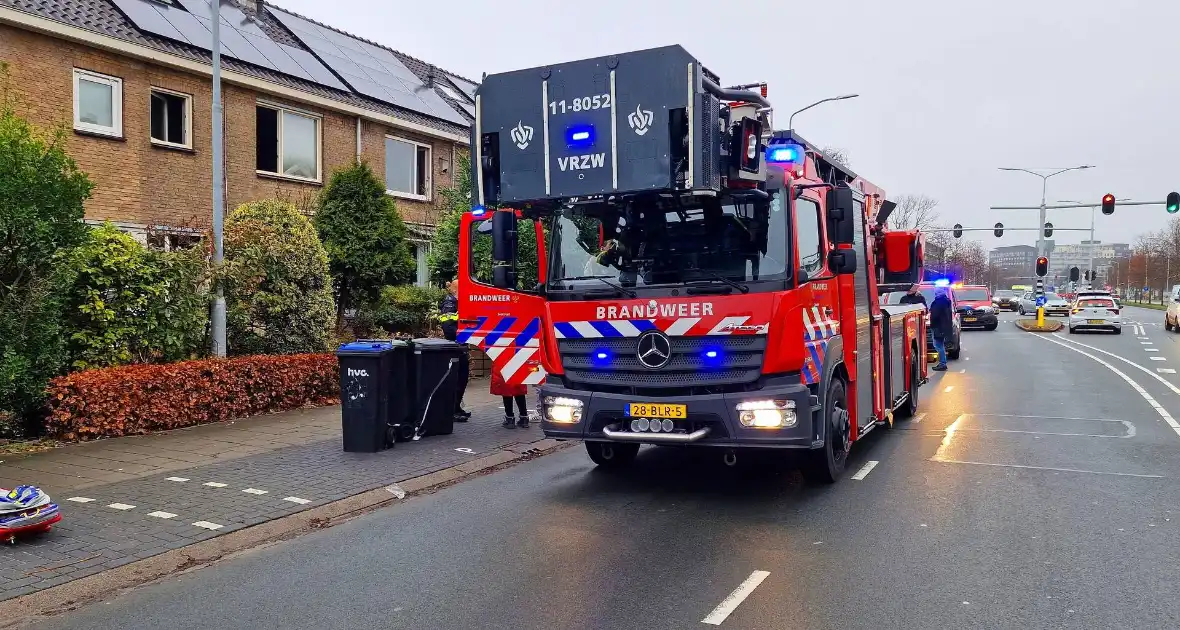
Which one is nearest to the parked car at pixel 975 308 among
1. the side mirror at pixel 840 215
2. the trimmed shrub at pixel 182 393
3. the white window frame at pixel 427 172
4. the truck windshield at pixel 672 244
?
the white window frame at pixel 427 172

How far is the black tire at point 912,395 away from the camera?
11.6 m

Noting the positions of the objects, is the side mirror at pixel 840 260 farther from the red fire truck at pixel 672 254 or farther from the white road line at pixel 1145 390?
the white road line at pixel 1145 390

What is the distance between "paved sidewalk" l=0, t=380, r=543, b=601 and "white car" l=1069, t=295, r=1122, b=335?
101ft

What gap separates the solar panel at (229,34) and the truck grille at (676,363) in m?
13.1

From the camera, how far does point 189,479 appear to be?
7.34m

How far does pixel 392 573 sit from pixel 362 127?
18.5 meters

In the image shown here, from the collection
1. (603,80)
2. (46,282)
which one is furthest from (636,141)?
(46,282)

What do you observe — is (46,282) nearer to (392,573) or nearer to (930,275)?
(392,573)

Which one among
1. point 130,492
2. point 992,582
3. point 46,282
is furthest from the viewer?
point 46,282

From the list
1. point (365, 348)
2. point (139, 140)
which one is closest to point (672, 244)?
point (365, 348)

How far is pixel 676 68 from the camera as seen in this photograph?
6.41m

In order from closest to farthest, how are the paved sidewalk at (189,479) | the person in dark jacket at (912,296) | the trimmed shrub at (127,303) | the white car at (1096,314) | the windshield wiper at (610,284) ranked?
1. the paved sidewalk at (189,479)
2. the windshield wiper at (610,284)
3. the trimmed shrub at (127,303)
4. the person in dark jacket at (912,296)
5. the white car at (1096,314)

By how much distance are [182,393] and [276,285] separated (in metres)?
2.56

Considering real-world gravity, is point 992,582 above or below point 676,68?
below
